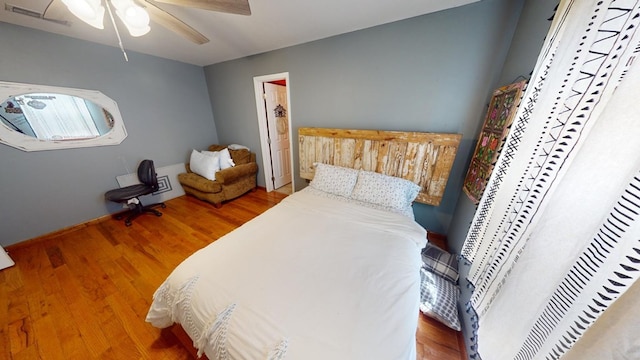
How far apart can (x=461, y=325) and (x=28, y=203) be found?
460cm

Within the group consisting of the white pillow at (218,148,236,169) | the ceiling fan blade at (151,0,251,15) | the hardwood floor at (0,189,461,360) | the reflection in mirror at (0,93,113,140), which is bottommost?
the hardwood floor at (0,189,461,360)

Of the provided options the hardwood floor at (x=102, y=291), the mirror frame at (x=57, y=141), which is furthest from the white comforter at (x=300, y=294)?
the mirror frame at (x=57, y=141)

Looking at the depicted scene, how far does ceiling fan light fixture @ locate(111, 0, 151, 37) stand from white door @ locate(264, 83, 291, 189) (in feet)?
6.15

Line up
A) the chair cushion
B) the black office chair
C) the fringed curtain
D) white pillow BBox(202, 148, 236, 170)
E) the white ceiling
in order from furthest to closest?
white pillow BBox(202, 148, 236, 170) → the chair cushion → the black office chair → the white ceiling → the fringed curtain

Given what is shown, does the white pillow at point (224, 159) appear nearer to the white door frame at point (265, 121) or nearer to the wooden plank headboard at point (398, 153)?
the white door frame at point (265, 121)

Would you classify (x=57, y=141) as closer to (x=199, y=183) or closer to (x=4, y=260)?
(x=4, y=260)

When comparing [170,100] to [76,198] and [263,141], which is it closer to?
[263,141]

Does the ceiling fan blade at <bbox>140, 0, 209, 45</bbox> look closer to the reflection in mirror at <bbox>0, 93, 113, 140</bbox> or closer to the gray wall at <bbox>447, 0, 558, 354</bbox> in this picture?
the reflection in mirror at <bbox>0, 93, 113, 140</bbox>

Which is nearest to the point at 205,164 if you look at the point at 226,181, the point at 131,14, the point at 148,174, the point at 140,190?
the point at 226,181

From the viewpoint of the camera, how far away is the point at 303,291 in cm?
94

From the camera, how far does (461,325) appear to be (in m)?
1.26

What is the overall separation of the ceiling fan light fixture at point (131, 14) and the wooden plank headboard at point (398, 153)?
1.66 meters

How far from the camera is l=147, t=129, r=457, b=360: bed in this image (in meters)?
0.75

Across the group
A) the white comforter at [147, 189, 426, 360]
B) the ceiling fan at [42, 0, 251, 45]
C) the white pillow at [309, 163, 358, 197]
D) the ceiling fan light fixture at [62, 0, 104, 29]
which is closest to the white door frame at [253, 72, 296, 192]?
the white pillow at [309, 163, 358, 197]
